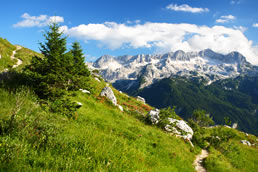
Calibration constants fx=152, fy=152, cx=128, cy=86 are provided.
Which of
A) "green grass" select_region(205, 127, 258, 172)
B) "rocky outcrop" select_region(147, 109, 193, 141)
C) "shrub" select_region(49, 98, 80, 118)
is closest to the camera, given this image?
"shrub" select_region(49, 98, 80, 118)

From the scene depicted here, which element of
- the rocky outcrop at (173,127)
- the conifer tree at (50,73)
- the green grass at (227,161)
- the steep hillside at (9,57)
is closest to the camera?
the conifer tree at (50,73)

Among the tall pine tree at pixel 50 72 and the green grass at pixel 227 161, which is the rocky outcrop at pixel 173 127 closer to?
the green grass at pixel 227 161

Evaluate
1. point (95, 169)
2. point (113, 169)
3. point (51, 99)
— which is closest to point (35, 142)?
point (95, 169)

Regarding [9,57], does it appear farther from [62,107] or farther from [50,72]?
[62,107]

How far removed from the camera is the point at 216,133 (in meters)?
26.1

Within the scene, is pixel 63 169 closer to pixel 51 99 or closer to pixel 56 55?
pixel 51 99

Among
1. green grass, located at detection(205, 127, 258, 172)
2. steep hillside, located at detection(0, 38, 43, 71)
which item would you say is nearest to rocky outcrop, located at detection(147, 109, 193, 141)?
green grass, located at detection(205, 127, 258, 172)

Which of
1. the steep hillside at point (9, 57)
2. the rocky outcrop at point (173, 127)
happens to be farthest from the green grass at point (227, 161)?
the steep hillside at point (9, 57)

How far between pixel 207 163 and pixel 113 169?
14.7 metres

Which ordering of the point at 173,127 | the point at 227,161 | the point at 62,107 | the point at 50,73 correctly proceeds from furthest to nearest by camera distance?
1. the point at 173,127
2. the point at 227,161
3. the point at 50,73
4. the point at 62,107

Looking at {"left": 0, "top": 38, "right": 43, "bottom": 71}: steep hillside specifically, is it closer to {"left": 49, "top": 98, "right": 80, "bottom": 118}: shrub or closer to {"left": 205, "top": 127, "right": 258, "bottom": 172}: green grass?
{"left": 49, "top": 98, "right": 80, "bottom": 118}: shrub

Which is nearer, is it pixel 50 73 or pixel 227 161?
pixel 50 73

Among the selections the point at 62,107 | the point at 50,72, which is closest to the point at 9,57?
the point at 50,72

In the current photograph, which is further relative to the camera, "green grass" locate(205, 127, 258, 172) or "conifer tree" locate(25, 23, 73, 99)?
"green grass" locate(205, 127, 258, 172)
